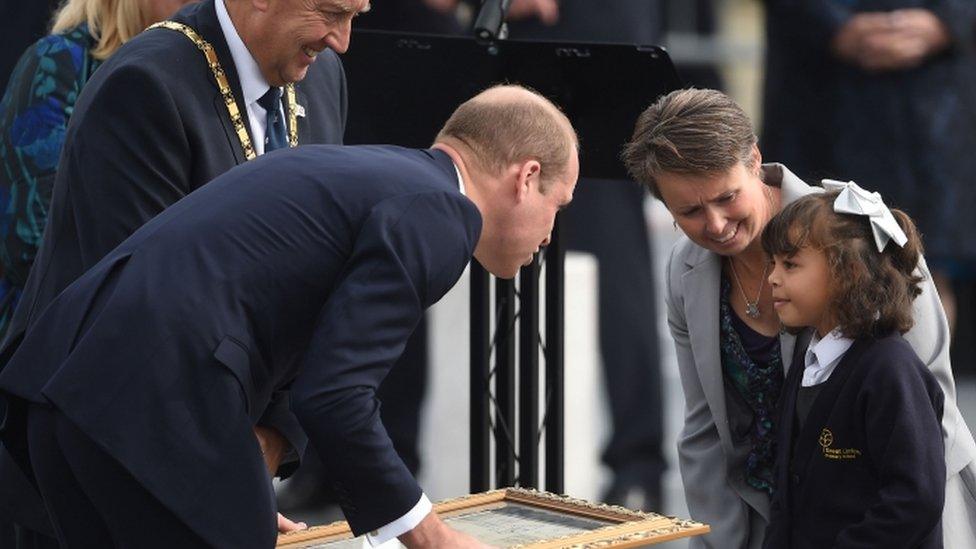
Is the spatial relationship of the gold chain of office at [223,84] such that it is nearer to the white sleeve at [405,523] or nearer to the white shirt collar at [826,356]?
the white sleeve at [405,523]

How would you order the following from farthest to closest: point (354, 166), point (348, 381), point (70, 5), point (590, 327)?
point (590, 327) < point (70, 5) < point (354, 166) < point (348, 381)

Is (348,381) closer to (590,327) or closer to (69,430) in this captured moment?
(69,430)

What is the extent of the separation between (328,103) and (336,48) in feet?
1.05

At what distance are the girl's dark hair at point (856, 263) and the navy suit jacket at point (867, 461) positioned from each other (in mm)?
42

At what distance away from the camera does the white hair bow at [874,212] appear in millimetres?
3500

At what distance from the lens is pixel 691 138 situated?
3592mm

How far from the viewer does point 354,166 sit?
2811 mm

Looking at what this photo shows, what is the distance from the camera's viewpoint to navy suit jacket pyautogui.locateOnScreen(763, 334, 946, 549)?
332cm

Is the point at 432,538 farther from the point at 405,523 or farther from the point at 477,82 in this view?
the point at 477,82

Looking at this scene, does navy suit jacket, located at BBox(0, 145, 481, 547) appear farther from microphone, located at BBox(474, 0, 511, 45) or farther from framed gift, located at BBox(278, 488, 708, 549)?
microphone, located at BBox(474, 0, 511, 45)

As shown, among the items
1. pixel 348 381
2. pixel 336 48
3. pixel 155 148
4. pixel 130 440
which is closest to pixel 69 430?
pixel 130 440

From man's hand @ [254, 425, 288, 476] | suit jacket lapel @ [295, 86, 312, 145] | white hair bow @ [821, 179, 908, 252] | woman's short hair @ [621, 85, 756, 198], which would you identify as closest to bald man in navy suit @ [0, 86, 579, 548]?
man's hand @ [254, 425, 288, 476]

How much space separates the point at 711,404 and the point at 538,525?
0.69 m

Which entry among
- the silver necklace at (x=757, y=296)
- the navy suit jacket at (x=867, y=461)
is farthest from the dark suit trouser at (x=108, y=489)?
the silver necklace at (x=757, y=296)
